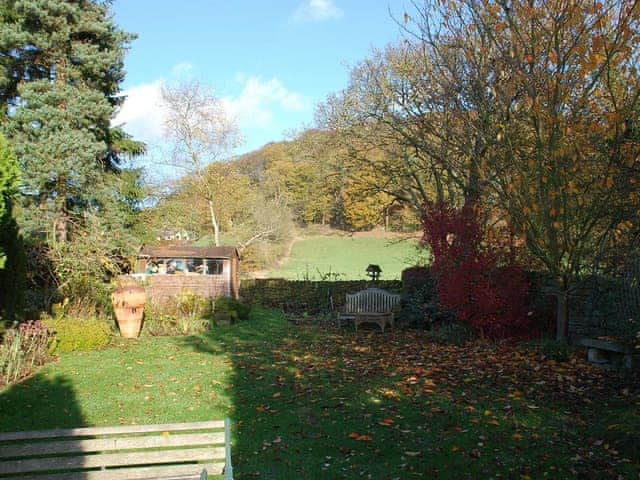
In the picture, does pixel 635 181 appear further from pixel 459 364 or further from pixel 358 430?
pixel 358 430

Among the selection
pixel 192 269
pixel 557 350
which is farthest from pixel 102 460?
A: pixel 192 269

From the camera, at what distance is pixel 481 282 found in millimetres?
9812

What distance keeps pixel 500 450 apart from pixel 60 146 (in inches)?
632

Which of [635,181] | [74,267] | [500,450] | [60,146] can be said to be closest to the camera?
[500,450]

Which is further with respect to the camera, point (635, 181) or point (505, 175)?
point (505, 175)

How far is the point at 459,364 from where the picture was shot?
8.22 meters

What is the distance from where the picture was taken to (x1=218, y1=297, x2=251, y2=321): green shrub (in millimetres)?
14779

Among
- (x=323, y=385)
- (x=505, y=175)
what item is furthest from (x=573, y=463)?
(x=505, y=175)

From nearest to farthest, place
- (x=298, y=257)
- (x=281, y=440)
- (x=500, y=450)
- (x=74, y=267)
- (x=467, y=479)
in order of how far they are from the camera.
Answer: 1. (x=467, y=479)
2. (x=500, y=450)
3. (x=281, y=440)
4. (x=74, y=267)
5. (x=298, y=257)

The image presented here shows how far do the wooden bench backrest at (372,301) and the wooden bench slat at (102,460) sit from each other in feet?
37.5

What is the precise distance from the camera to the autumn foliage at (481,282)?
31.6 ft

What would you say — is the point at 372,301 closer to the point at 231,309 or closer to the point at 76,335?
the point at 231,309

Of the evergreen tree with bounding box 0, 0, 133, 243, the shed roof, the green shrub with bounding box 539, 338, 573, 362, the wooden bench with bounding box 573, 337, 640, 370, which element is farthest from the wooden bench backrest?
the evergreen tree with bounding box 0, 0, 133, 243

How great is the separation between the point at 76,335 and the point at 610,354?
9.06m
